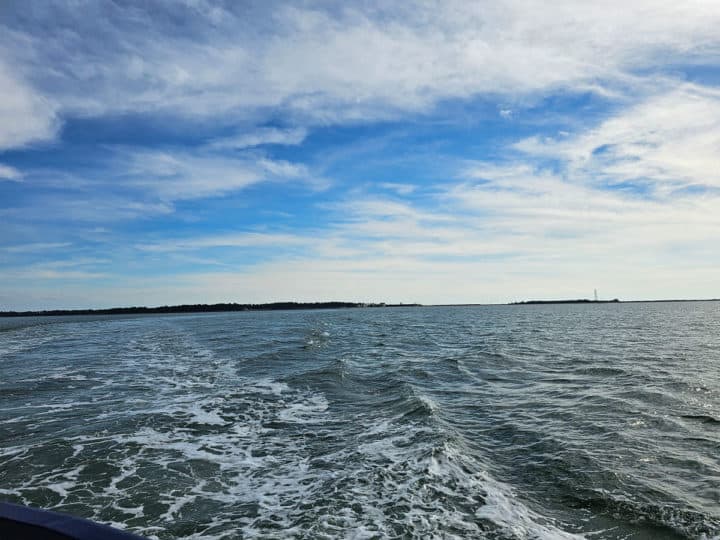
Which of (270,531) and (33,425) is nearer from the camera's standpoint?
(270,531)

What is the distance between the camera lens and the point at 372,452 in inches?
413

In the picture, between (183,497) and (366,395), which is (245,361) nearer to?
(366,395)

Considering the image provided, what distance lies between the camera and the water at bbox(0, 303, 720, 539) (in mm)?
7422

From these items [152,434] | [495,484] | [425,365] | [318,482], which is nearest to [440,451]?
[495,484]

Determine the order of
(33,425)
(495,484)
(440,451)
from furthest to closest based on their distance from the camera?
(33,425) → (440,451) → (495,484)

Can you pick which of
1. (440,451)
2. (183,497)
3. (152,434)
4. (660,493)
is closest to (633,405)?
(660,493)

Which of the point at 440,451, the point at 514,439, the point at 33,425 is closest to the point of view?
the point at 440,451

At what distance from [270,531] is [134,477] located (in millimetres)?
3776

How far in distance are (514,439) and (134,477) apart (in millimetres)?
8912

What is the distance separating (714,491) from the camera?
8297mm

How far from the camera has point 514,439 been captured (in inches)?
452

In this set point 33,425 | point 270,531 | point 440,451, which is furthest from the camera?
point 33,425

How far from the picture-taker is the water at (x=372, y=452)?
292 inches

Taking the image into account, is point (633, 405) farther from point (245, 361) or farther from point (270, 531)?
point (245, 361)
